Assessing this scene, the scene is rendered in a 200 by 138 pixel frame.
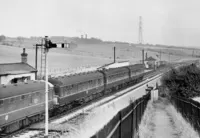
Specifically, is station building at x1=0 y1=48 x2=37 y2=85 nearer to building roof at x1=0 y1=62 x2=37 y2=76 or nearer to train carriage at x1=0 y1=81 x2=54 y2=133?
building roof at x1=0 y1=62 x2=37 y2=76

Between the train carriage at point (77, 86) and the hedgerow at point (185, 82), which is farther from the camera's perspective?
the hedgerow at point (185, 82)

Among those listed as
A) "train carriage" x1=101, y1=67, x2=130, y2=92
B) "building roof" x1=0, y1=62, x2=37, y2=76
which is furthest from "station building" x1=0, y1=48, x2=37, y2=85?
"train carriage" x1=101, y1=67, x2=130, y2=92

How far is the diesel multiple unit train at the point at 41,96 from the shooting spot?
18.8 meters

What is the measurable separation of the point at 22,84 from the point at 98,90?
60.8ft

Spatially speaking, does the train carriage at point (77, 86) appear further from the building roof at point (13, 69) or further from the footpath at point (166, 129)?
the footpath at point (166, 129)

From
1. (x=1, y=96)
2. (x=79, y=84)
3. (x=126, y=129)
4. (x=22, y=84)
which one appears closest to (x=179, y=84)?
(x=79, y=84)

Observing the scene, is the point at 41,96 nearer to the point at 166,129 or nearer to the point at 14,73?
the point at 14,73

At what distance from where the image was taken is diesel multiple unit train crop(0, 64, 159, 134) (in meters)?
18.8

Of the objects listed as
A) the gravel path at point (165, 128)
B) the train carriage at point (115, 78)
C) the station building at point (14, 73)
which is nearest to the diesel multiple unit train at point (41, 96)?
the train carriage at point (115, 78)

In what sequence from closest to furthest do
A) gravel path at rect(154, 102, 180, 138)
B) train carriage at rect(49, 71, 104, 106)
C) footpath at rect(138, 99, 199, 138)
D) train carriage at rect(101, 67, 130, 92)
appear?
footpath at rect(138, 99, 199, 138) < gravel path at rect(154, 102, 180, 138) < train carriage at rect(49, 71, 104, 106) < train carriage at rect(101, 67, 130, 92)

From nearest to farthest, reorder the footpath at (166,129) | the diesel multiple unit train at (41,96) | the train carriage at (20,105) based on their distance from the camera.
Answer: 1. the footpath at (166,129)
2. the train carriage at (20,105)
3. the diesel multiple unit train at (41,96)

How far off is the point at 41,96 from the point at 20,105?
10.8 ft

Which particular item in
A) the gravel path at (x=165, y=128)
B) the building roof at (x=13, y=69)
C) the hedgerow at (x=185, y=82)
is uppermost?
the building roof at (x=13, y=69)

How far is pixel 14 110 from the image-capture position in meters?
19.2
